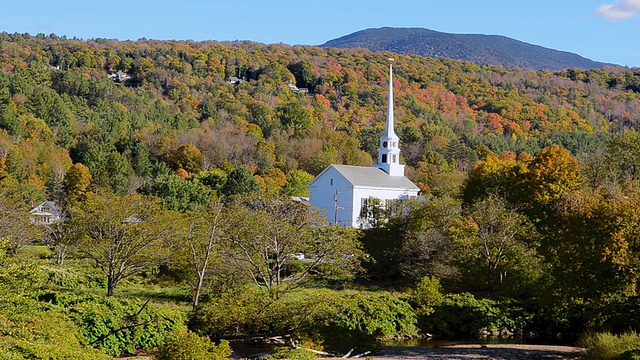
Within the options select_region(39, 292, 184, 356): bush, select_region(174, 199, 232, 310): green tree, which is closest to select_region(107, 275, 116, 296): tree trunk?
select_region(174, 199, 232, 310): green tree

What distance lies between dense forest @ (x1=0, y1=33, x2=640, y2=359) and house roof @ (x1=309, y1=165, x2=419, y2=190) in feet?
14.4

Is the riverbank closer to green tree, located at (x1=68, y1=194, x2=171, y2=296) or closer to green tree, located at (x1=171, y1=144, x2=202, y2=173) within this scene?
green tree, located at (x1=68, y1=194, x2=171, y2=296)

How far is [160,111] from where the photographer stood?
119875 mm

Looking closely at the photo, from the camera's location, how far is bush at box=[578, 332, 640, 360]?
23.0 meters

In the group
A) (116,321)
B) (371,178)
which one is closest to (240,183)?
(371,178)

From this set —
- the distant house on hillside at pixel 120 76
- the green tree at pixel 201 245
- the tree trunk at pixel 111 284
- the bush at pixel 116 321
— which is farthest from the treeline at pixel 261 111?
the bush at pixel 116 321

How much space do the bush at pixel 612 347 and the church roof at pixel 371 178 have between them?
143ft

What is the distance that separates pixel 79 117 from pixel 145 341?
84142 millimetres

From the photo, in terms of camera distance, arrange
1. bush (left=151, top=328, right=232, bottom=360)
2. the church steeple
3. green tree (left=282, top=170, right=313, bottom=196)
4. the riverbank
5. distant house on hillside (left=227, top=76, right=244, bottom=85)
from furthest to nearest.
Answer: distant house on hillside (left=227, top=76, right=244, bottom=85)
green tree (left=282, top=170, right=313, bottom=196)
the church steeple
the riverbank
bush (left=151, top=328, right=232, bottom=360)

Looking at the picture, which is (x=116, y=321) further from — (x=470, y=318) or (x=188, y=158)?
(x=188, y=158)

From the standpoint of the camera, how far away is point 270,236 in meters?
37.0

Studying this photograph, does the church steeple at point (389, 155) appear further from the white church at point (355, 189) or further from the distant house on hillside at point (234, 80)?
the distant house on hillside at point (234, 80)

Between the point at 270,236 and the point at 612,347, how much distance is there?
16.6 m

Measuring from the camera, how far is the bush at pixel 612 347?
23.0m
